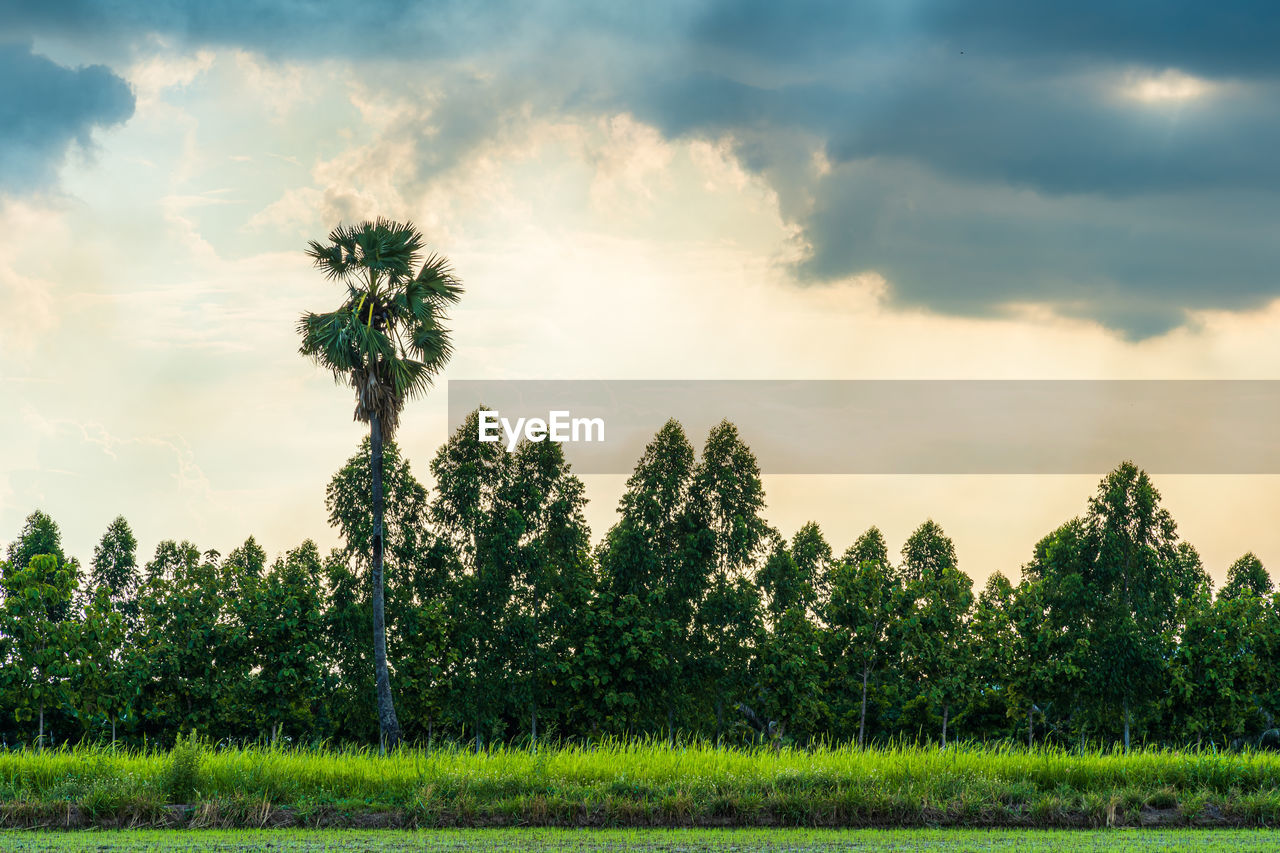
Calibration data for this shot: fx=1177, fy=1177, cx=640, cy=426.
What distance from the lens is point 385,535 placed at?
48438 millimetres

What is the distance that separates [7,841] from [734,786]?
32.0ft

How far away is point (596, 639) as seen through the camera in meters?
46.6

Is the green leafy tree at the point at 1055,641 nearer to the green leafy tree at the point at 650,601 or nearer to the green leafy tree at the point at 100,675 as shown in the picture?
the green leafy tree at the point at 650,601

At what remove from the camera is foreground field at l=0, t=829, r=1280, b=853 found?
46.1 ft

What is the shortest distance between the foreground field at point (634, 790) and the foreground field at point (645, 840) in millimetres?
807

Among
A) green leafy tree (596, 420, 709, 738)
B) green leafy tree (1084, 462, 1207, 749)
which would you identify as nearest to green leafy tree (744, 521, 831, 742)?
green leafy tree (596, 420, 709, 738)

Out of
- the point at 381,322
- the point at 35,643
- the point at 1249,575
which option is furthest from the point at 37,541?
the point at 1249,575

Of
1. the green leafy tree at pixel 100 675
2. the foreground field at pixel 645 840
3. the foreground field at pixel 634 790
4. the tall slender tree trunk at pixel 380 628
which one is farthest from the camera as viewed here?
the green leafy tree at pixel 100 675

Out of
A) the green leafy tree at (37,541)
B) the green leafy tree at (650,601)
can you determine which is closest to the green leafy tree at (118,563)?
the green leafy tree at (37,541)

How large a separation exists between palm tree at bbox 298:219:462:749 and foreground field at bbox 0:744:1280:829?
1768 cm

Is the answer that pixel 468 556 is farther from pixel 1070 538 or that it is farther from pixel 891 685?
pixel 1070 538

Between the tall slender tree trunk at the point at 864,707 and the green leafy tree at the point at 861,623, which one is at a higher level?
the green leafy tree at the point at 861,623

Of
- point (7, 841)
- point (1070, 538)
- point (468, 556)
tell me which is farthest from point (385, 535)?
point (7, 841)

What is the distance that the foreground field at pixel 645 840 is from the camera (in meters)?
14.1
